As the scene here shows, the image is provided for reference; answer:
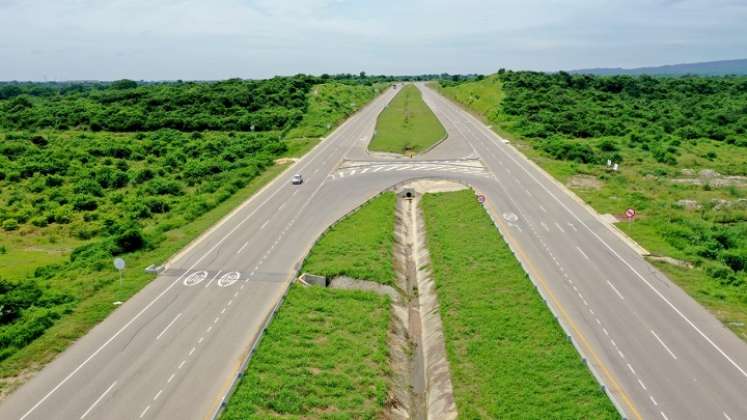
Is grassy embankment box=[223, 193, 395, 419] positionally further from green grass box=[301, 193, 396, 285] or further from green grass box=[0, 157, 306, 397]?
green grass box=[0, 157, 306, 397]

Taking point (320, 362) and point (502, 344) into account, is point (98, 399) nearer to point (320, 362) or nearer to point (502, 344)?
point (320, 362)

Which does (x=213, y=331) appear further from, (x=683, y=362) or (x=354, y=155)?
(x=354, y=155)

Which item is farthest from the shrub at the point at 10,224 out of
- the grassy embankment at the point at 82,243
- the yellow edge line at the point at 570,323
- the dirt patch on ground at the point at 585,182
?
the dirt patch on ground at the point at 585,182

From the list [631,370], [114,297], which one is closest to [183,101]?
[114,297]

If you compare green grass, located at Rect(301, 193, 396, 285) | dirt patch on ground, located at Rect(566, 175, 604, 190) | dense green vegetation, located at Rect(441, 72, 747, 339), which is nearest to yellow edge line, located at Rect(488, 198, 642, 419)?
dense green vegetation, located at Rect(441, 72, 747, 339)

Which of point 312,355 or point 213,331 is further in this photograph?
point 213,331

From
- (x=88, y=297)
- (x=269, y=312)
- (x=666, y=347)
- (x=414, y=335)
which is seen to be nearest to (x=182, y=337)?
(x=269, y=312)

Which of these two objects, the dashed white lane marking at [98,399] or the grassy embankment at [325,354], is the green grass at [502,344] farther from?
the dashed white lane marking at [98,399]
